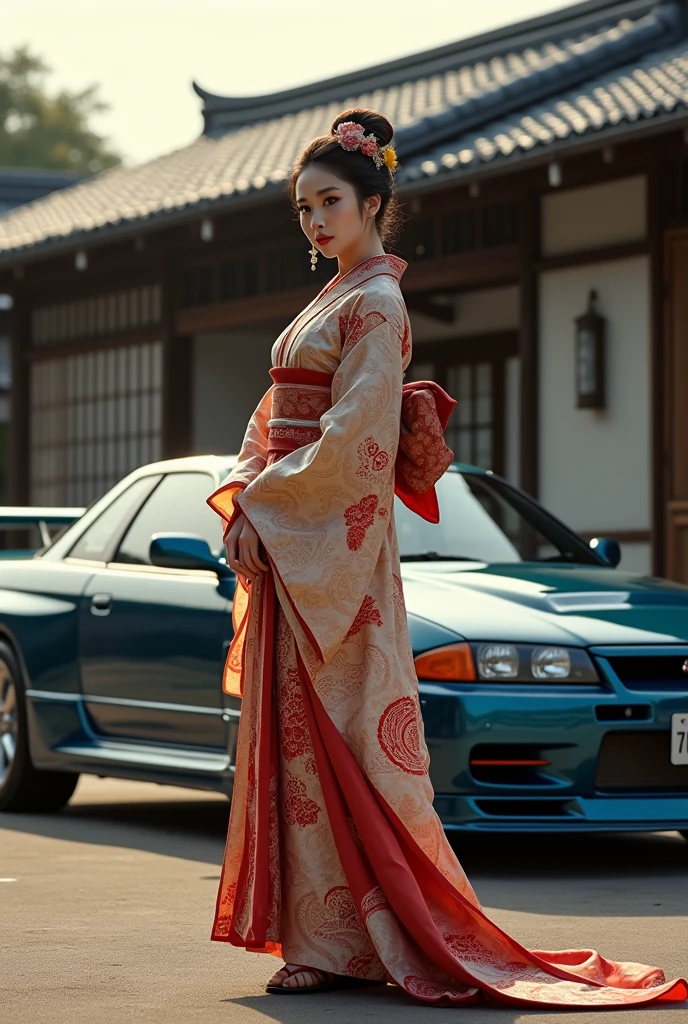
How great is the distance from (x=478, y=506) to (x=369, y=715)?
321 cm

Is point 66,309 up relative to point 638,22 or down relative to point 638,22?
down

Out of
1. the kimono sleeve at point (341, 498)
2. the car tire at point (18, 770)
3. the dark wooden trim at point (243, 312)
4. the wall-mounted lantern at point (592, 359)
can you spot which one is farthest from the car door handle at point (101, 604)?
the dark wooden trim at point (243, 312)

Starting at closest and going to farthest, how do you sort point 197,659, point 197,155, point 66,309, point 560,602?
1. point 560,602
2. point 197,659
3. point 66,309
4. point 197,155

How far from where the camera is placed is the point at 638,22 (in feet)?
46.5

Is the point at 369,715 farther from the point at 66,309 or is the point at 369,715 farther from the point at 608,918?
the point at 66,309

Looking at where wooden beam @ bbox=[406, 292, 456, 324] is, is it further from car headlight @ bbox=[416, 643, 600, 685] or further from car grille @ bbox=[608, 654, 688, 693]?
car headlight @ bbox=[416, 643, 600, 685]

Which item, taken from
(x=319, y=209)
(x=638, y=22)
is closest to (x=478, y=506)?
(x=319, y=209)

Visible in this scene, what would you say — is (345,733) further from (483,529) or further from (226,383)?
(226,383)

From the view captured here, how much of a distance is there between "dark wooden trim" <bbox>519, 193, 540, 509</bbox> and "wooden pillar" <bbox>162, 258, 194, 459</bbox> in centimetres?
436

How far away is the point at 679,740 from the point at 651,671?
243mm

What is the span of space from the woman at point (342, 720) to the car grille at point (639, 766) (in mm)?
1799

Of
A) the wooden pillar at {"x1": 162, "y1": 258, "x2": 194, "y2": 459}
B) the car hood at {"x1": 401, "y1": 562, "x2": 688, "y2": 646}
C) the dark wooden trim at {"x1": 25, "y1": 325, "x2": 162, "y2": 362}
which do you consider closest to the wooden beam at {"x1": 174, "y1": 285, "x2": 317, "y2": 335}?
the wooden pillar at {"x1": 162, "y1": 258, "x2": 194, "y2": 459}

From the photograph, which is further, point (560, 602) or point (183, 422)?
point (183, 422)

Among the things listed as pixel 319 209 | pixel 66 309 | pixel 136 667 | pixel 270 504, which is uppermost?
pixel 66 309
